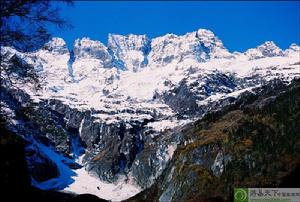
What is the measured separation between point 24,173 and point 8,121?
17.0 ft

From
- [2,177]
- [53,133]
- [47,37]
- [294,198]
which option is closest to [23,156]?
[53,133]

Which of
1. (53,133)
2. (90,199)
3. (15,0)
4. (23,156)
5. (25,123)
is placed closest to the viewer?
(15,0)

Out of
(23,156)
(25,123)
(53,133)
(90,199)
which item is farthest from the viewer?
(90,199)

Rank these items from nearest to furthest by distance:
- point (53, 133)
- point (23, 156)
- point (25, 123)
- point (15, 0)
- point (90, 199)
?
point (15, 0) → point (25, 123) → point (53, 133) → point (23, 156) → point (90, 199)

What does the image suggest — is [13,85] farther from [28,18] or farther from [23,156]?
[23,156]

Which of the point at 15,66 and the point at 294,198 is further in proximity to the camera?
the point at 294,198

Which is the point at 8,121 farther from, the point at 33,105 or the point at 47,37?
the point at 47,37

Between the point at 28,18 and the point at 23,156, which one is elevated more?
the point at 28,18

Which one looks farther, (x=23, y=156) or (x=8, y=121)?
(x=23, y=156)

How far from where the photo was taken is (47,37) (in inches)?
997

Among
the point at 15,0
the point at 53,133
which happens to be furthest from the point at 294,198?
the point at 15,0

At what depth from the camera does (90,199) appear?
38.8m

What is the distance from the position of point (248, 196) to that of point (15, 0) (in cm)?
1637

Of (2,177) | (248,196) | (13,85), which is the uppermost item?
(13,85)
